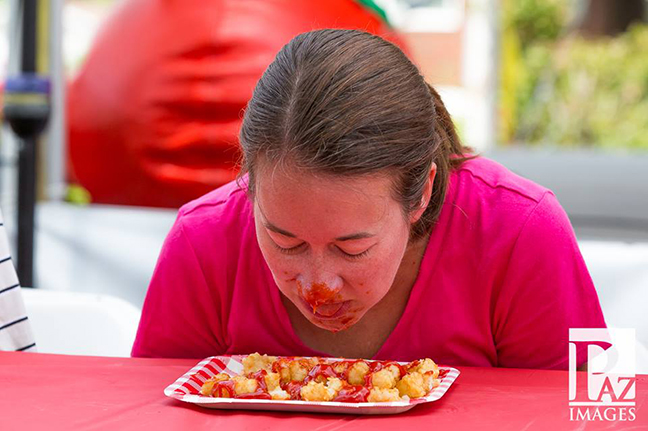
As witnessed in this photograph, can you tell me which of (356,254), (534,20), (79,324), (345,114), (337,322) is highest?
(534,20)

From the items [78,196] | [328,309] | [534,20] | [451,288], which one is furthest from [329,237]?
[534,20]

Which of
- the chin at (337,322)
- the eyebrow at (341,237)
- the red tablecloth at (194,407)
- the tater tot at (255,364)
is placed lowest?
the red tablecloth at (194,407)

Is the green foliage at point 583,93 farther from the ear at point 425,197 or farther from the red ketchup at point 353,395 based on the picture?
the red ketchup at point 353,395

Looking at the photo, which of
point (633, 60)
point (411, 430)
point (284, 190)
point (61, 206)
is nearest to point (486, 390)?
point (411, 430)

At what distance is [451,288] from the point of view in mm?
1328

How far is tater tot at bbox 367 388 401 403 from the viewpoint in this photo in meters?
1.00

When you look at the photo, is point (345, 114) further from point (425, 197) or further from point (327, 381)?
point (327, 381)

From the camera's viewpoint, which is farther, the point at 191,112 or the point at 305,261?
the point at 191,112

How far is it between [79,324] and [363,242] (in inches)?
28.7

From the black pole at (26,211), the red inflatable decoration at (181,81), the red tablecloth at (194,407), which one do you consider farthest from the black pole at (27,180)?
the red tablecloth at (194,407)

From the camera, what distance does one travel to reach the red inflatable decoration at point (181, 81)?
2834 mm

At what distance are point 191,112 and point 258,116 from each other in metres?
1.73

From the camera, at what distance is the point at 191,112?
286 centimetres

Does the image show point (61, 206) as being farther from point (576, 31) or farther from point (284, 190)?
point (576, 31)
